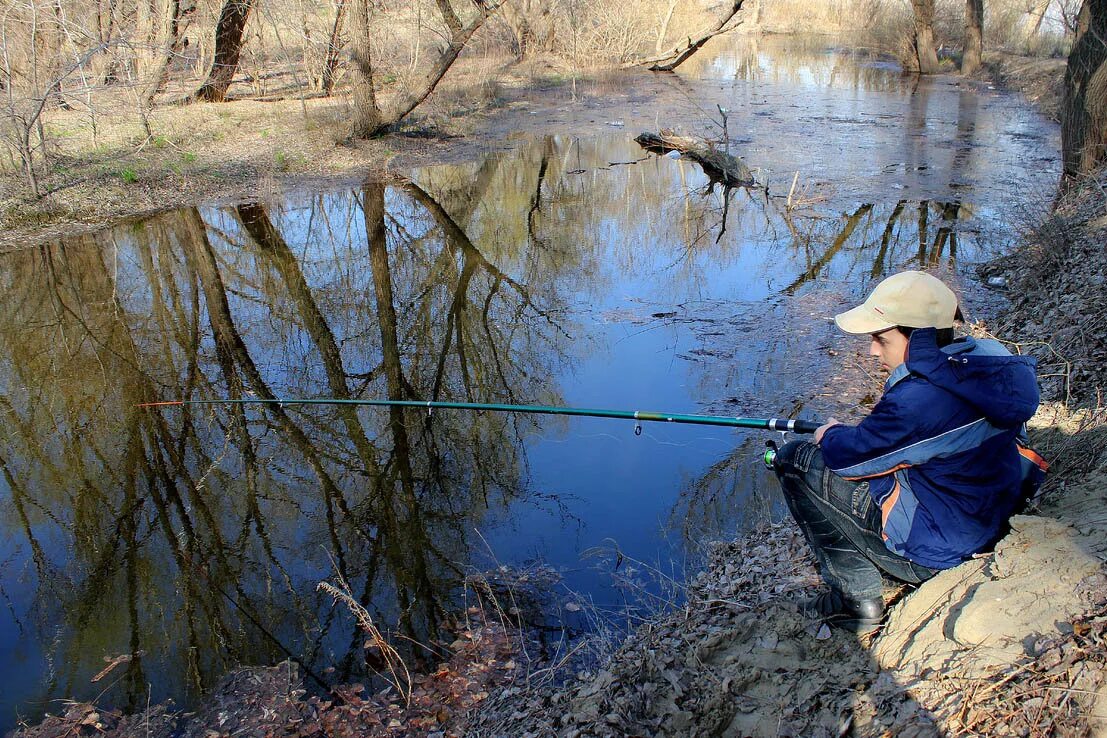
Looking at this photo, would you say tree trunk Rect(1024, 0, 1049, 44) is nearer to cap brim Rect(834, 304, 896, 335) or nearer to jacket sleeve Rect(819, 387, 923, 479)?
cap brim Rect(834, 304, 896, 335)

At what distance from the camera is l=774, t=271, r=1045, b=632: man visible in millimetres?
2703

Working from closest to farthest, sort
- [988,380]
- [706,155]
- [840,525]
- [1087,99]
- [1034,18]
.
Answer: [988,380], [840,525], [1087,99], [706,155], [1034,18]

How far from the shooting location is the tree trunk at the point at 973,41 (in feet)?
85.1

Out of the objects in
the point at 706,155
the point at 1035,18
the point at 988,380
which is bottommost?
the point at 988,380

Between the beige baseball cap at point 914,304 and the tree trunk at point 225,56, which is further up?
the tree trunk at point 225,56

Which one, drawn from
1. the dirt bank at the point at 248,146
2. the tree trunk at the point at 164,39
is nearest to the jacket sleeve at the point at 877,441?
the dirt bank at the point at 248,146

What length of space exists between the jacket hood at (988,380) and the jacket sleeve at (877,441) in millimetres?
139

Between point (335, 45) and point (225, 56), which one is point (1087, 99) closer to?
point (335, 45)

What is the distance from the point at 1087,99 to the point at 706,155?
21.8 ft

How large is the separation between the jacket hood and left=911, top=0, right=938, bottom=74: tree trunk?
27.7m

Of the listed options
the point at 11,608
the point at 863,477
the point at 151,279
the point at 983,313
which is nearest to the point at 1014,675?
the point at 863,477

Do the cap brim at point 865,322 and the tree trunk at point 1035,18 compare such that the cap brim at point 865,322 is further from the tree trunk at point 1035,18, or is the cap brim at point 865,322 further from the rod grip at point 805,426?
the tree trunk at point 1035,18

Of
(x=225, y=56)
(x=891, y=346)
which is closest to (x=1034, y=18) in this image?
(x=225, y=56)

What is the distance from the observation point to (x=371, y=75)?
16266mm
